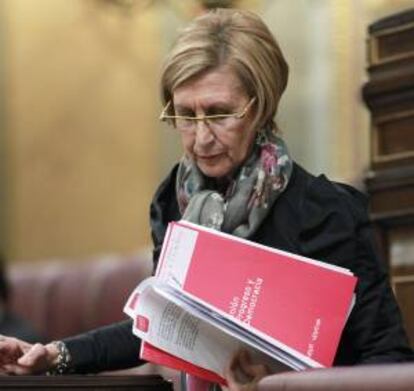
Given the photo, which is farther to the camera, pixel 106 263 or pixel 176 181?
pixel 106 263

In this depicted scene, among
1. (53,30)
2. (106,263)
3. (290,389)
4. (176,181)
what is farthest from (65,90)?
(290,389)

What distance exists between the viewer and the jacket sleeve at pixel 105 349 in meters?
2.06

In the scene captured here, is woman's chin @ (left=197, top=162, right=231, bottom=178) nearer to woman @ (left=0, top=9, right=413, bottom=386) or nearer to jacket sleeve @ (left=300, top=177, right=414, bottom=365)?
woman @ (left=0, top=9, right=413, bottom=386)

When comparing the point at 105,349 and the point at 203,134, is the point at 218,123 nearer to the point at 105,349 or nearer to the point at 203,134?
the point at 203,134

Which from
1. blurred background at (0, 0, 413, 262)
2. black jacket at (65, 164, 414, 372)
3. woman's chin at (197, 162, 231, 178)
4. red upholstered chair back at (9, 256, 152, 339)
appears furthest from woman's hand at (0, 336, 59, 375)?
blurred background at (0, 0, 413, 262)

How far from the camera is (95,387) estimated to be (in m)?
1.83

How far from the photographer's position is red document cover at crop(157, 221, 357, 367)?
5.71 ft

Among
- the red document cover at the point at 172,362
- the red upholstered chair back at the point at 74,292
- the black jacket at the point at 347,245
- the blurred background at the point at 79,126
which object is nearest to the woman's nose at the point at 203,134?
the black jacket at the point at 347,245

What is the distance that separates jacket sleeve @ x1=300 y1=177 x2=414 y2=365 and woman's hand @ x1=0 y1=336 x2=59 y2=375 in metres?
0.42

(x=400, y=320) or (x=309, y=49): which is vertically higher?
(x=309, y=49)

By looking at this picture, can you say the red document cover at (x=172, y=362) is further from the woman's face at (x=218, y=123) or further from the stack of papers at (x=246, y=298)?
the woman's face at (x=218, y=123)

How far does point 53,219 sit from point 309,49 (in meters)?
2.29

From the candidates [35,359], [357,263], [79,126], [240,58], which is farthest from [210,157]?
[79,126]

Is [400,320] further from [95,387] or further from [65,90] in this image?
[65,90]
